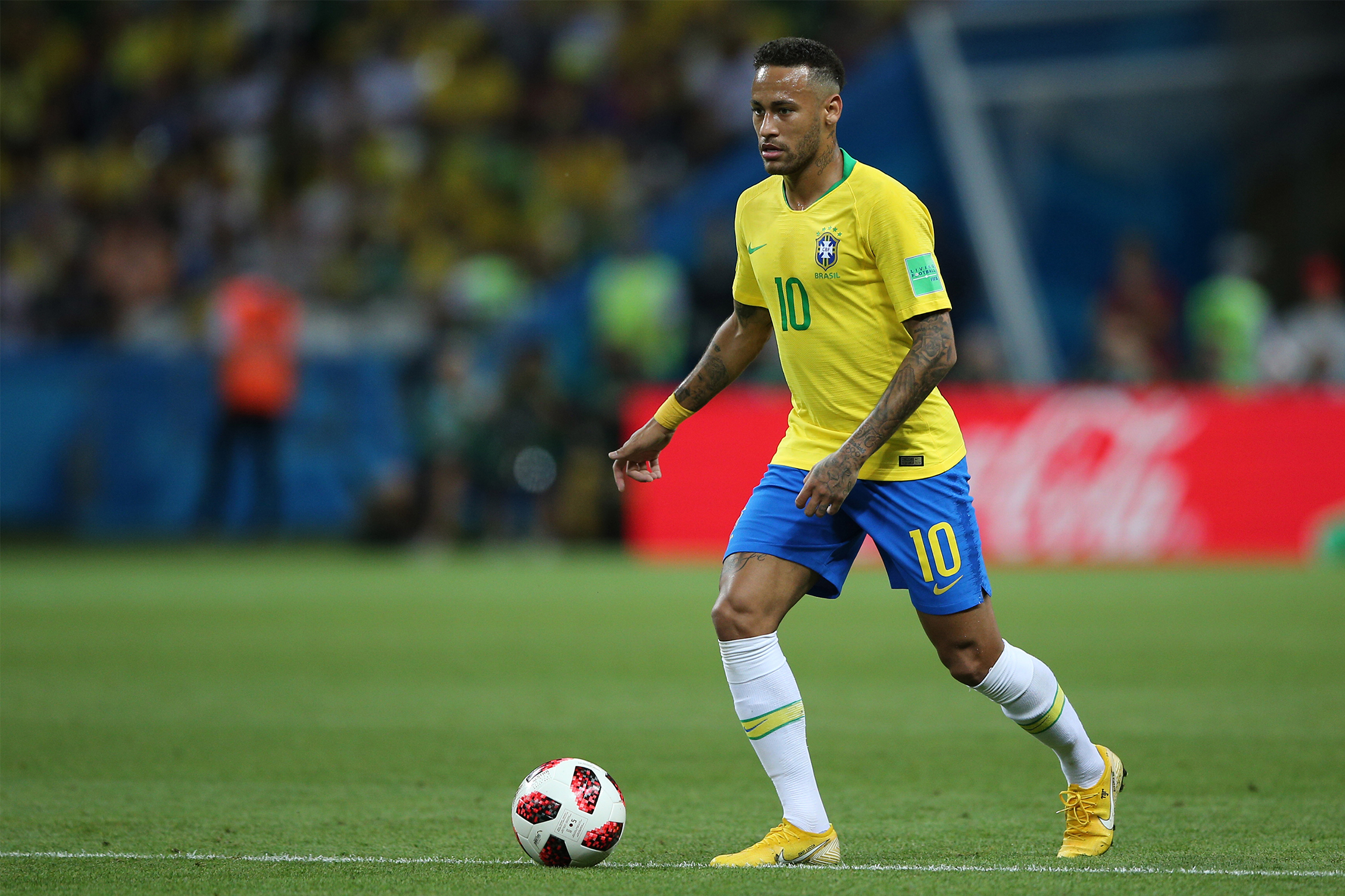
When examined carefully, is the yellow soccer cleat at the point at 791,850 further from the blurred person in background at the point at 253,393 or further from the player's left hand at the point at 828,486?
the blurred person in background at the point at 253,393

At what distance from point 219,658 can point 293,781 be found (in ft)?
12.5

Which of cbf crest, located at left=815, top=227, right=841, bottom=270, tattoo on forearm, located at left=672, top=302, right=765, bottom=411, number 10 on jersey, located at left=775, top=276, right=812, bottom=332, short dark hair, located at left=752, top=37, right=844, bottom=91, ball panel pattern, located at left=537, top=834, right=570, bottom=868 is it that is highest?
short dark hair, located at left=752, top=37, right=844, bottom=91

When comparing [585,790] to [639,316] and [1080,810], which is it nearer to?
[1080,810]

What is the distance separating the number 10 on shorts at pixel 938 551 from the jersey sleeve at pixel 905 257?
63 cm

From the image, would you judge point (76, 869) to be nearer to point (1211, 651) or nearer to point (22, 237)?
point (1211, 651)

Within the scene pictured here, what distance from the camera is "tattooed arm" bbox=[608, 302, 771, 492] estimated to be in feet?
17.0

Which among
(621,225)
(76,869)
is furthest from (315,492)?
(76,869)

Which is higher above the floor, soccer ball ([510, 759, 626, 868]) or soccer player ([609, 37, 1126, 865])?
soccer player ([609, 37, 1126, 865])

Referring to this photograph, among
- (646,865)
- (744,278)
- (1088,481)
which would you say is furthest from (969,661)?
(1088,481)

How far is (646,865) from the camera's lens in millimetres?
4633

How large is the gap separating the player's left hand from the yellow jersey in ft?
0.79

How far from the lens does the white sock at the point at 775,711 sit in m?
4.71

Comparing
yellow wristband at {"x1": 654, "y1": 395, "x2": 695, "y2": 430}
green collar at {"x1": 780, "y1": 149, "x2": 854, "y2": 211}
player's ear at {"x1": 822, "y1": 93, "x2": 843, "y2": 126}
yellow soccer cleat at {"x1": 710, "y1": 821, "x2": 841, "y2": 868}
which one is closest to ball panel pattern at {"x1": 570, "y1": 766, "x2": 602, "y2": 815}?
yellow soccer cleat at {"x1": 710, "y1": 821, "x2": 841, "y2": 868}

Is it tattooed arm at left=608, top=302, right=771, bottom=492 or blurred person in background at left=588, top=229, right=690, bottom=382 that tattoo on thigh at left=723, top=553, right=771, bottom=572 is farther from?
blurred person in background at left=588, top=229, right=690, bottom=382
